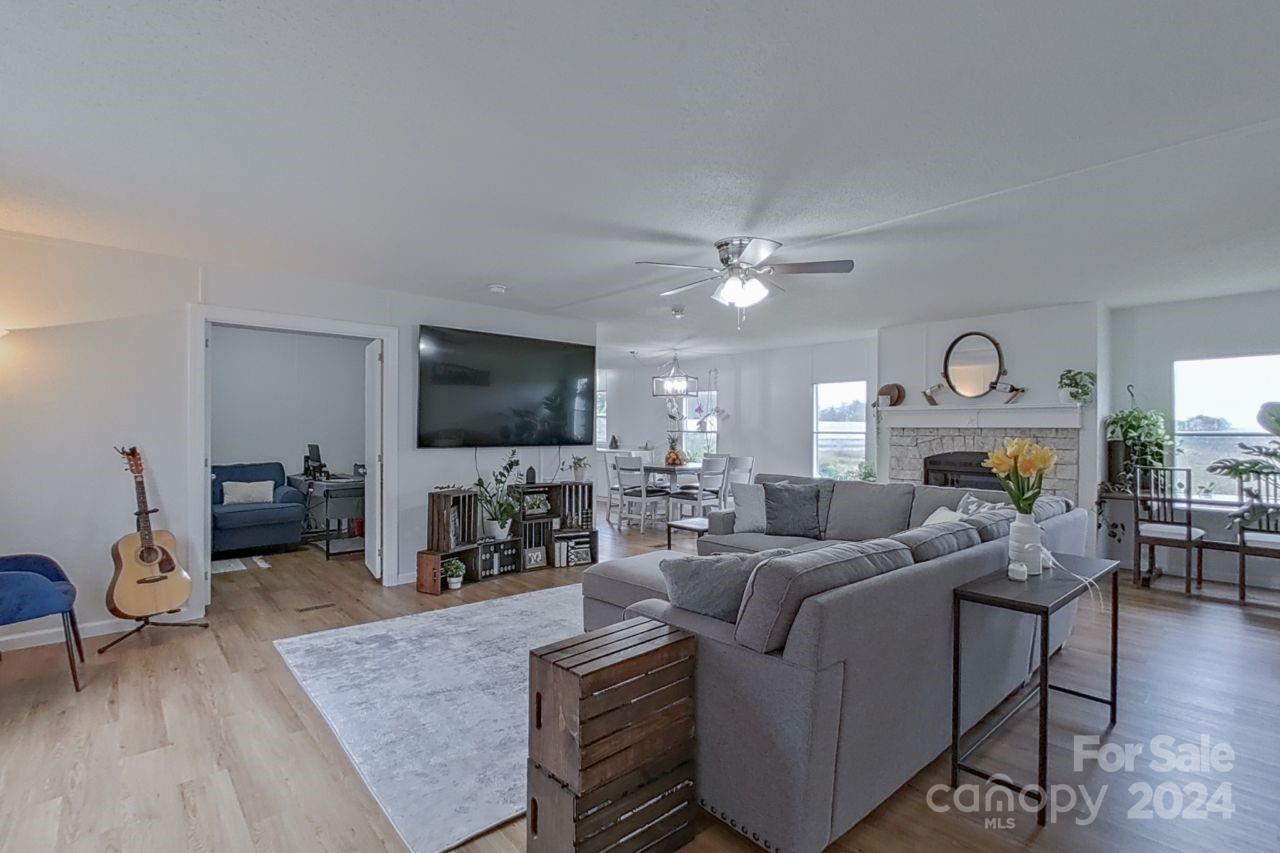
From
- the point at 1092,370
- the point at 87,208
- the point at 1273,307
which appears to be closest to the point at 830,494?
the point at 1092,370

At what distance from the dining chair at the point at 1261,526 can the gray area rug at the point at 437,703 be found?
502 centimetres

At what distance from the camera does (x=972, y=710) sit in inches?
99.8

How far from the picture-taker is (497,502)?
218 inches

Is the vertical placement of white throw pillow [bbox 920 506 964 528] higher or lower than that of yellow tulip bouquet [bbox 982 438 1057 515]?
lower

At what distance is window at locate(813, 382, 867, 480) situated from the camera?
7.90 m

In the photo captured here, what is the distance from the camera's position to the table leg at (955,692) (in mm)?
2221

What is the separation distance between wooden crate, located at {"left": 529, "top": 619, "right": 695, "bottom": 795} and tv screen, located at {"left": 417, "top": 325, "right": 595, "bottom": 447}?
151 inches

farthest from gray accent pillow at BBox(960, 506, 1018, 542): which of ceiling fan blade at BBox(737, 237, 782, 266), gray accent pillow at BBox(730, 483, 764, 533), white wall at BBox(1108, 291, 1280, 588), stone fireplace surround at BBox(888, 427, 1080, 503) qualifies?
white wall at BBox(1108, 291, 1280, 588)

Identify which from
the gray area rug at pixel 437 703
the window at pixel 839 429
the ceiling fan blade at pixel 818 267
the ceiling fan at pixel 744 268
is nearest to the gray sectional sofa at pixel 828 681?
the gray area rug at pixel 437 703

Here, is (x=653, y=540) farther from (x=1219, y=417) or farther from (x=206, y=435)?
(x=1219, y=417)

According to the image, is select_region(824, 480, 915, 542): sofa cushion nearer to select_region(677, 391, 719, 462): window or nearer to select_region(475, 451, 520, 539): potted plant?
select_region(475, 451, 520, 539): potted plant

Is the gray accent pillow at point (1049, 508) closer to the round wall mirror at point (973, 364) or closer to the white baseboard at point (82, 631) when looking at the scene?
the round wall mirror at point (973, 364)

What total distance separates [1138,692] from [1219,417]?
12.3ft

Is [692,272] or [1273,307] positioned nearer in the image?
[692,272]
